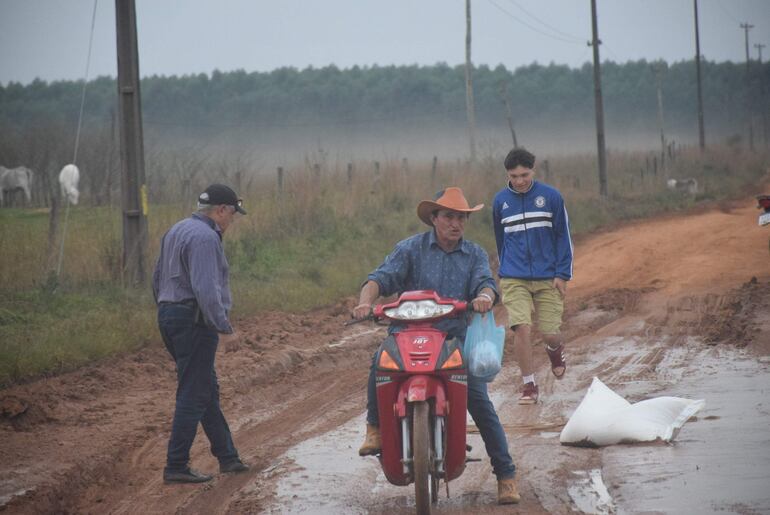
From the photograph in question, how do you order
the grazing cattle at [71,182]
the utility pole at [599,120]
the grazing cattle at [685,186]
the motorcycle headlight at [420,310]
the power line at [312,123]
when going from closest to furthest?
the motorcycle headlight at [420,310]
the grazing cattle at [71,182]
the utility pole at [599,120]
the grazing cattle at [685,186]
the power line at [312,123]

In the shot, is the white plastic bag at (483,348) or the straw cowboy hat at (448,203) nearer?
the white plastic bag at (483,348)

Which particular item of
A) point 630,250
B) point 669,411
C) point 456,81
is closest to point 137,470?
point 669,411

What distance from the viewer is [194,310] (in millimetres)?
7676

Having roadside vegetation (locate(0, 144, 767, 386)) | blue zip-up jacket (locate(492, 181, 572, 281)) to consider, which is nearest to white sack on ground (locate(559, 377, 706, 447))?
blue zip-up jacket (locate(492, 181, 572, 281))

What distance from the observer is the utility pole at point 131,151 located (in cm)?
1451

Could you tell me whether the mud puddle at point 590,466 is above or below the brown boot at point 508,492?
below

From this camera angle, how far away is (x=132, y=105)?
573 inches

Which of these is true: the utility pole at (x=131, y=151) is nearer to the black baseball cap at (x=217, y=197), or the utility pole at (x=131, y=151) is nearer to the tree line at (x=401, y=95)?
the black baseball cap at (x=217, y=197)

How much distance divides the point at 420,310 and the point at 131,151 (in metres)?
9.07

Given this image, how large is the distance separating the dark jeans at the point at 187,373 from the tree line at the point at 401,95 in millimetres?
62125

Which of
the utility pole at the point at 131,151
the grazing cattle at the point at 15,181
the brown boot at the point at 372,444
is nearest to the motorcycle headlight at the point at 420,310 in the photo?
the brown boot at the point at 372,444

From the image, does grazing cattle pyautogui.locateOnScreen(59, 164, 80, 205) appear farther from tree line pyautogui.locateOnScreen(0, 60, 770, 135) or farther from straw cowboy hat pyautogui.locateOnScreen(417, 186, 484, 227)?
tree line pyautogui.locateOnScreen(0, 60, 770, 135)

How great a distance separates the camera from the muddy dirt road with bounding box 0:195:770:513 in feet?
22.8

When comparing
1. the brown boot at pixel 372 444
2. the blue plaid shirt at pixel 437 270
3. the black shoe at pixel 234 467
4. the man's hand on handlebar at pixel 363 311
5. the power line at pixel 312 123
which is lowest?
the black shoe at pixel 234 467
